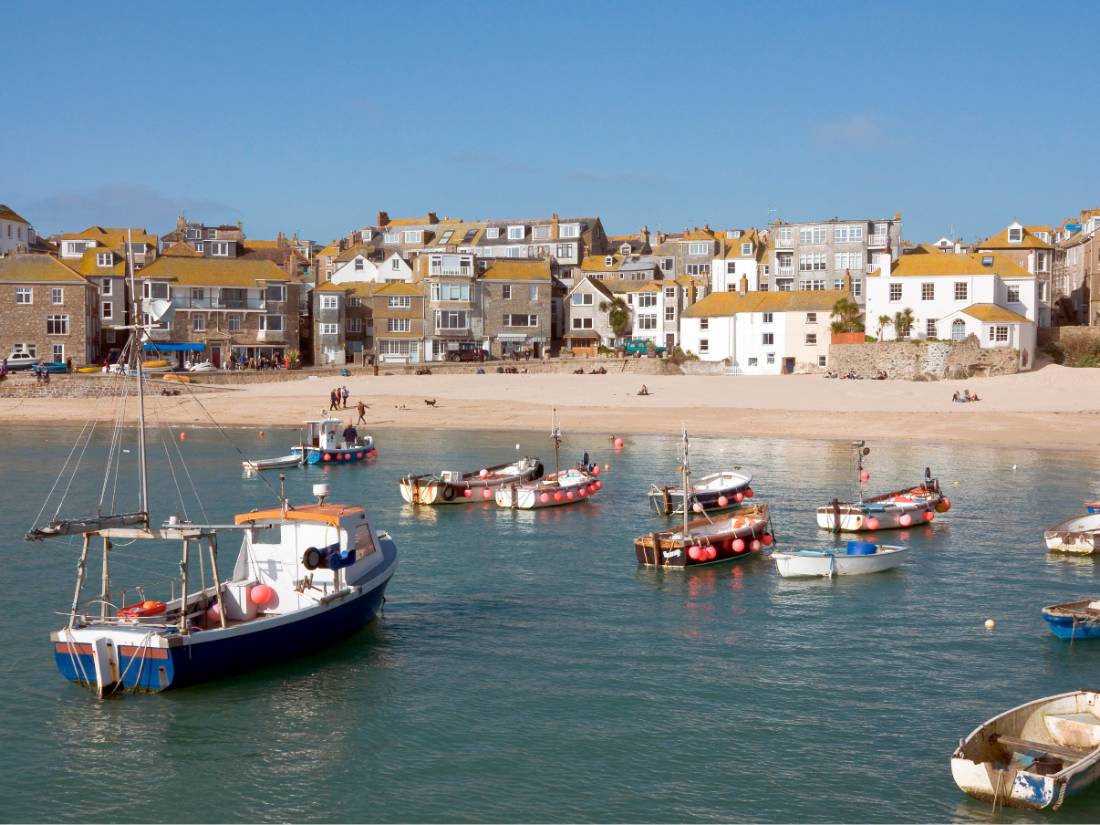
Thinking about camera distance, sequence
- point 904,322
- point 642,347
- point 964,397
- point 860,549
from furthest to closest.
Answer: point 642,347, point 904,322, point 964,397, point 860,549

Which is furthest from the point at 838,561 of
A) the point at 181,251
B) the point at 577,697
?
the point at 181,251

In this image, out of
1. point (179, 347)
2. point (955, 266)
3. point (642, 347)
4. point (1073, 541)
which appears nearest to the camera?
point (1073, 541)

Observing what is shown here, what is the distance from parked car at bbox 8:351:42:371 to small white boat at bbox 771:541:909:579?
7099 centimetres

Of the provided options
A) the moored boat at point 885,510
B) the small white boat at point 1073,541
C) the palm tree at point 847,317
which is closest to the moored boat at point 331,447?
the moored boat at point 885,510

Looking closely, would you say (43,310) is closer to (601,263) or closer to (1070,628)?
(601,263)

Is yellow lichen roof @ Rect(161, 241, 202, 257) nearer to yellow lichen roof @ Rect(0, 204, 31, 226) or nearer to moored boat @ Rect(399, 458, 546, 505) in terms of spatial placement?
yellow lichen roof @ Rect(0, 204, 31, 226)

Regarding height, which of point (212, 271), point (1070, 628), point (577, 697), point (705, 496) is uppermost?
point (212, 271)

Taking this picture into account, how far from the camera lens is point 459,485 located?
142ft

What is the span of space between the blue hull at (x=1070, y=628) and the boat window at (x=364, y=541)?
1464 centimetres

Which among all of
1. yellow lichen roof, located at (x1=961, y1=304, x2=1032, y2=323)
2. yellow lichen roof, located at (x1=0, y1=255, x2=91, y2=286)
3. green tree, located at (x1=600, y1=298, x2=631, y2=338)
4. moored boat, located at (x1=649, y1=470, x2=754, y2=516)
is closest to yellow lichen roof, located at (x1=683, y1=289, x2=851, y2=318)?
green tree, located at (x1=600, y1=298, x2=631, y2=338)

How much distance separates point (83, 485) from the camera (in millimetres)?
47312

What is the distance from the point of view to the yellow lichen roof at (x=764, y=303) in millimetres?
92375

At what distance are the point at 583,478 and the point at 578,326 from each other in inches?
2630

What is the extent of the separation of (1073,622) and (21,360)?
8081 cm
